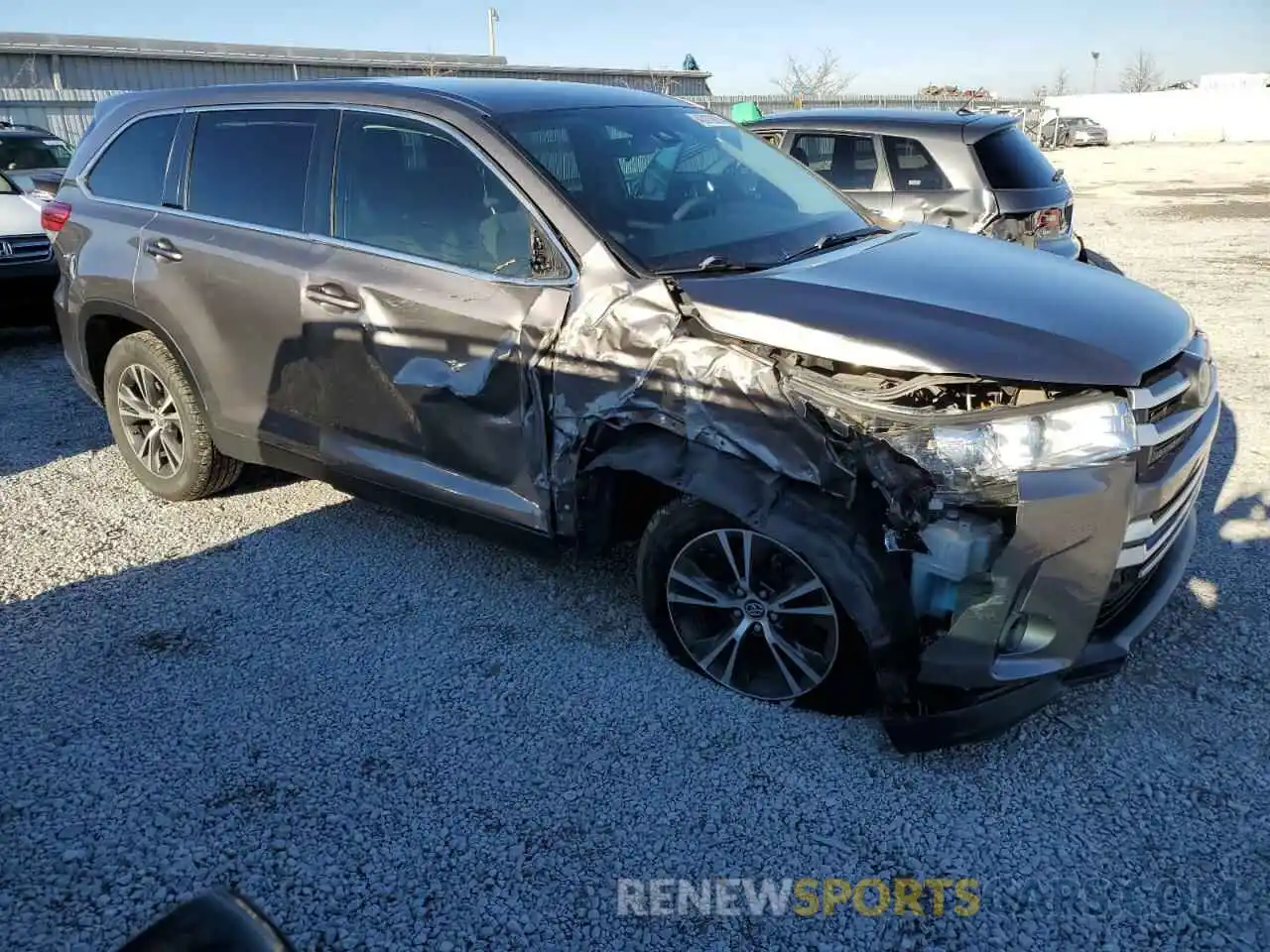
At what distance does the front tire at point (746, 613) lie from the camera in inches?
116

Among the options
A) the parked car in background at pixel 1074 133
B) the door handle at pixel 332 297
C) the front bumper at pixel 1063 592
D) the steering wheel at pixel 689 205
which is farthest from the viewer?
the parked car in background at pixel 1074 133

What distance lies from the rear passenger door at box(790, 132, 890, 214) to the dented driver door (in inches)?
174

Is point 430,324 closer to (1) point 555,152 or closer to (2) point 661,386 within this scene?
(1) point 555,152

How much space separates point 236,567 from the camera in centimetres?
419

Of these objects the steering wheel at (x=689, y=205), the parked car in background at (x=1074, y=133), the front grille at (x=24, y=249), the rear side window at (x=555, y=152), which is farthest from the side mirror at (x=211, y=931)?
the parked car in background at (x=1074, y=133)

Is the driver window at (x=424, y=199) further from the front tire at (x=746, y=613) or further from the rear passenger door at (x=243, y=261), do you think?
the front tire at (x=746, y=613)

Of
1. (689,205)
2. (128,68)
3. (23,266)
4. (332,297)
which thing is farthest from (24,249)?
(128,68)

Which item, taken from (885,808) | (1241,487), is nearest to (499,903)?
(885,808)

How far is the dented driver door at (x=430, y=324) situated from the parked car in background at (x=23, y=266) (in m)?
5.34

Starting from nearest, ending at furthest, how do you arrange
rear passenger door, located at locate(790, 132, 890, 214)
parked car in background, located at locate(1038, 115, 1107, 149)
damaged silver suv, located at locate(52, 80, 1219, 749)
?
damaged silver suv, located at locate(52, 80, 1219, 749) → rear passenger door, located at locate(790, 132, 890, 214) → parked car in background, located at locate(1038, 115, 1107, 149)

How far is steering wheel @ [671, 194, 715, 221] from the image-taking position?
3469 mm

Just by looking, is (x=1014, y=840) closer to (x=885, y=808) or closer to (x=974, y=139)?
(x=885, y=808)

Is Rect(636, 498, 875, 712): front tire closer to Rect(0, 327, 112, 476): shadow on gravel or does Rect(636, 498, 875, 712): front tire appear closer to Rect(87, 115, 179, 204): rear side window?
Rect(87, 115, 179, 204): rear side window

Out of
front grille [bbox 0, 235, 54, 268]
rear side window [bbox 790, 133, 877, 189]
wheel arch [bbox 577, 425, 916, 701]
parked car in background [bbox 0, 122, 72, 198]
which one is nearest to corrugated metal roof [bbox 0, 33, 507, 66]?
parked car in background [bbox 0, 122, 72, 198]
